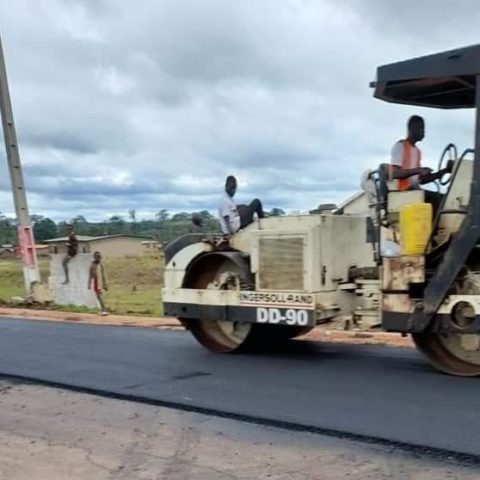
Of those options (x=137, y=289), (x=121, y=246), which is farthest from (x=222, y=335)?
(x=121, y=246)

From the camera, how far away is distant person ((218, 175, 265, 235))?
9625mm

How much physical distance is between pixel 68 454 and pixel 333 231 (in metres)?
4.17

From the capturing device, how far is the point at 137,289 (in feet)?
99.4

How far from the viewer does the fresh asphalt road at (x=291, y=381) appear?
19.5 feet

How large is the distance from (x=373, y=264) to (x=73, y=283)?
38.3ft

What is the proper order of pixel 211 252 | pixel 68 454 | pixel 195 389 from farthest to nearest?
pixel 211 252 → pixel 195 389 → pixel 68 454

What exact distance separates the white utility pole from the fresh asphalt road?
27.6 ft

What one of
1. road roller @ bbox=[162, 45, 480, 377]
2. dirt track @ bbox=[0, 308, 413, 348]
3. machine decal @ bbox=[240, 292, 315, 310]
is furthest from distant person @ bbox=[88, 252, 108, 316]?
machine decal @ bbox=[240, 292, 315, 310]

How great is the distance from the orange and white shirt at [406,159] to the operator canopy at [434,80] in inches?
20.4

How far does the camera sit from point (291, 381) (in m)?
7.61

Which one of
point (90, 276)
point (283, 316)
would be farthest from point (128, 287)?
point (283, 316)

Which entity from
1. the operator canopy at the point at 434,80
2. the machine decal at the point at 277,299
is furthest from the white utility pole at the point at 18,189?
the operator canopy at the point at 434,80

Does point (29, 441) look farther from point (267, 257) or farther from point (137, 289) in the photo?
point (137, 289)

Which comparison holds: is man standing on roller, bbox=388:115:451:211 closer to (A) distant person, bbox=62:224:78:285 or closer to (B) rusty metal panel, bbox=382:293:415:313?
(B) rusty metal panel, bbox=382:293:415:313
